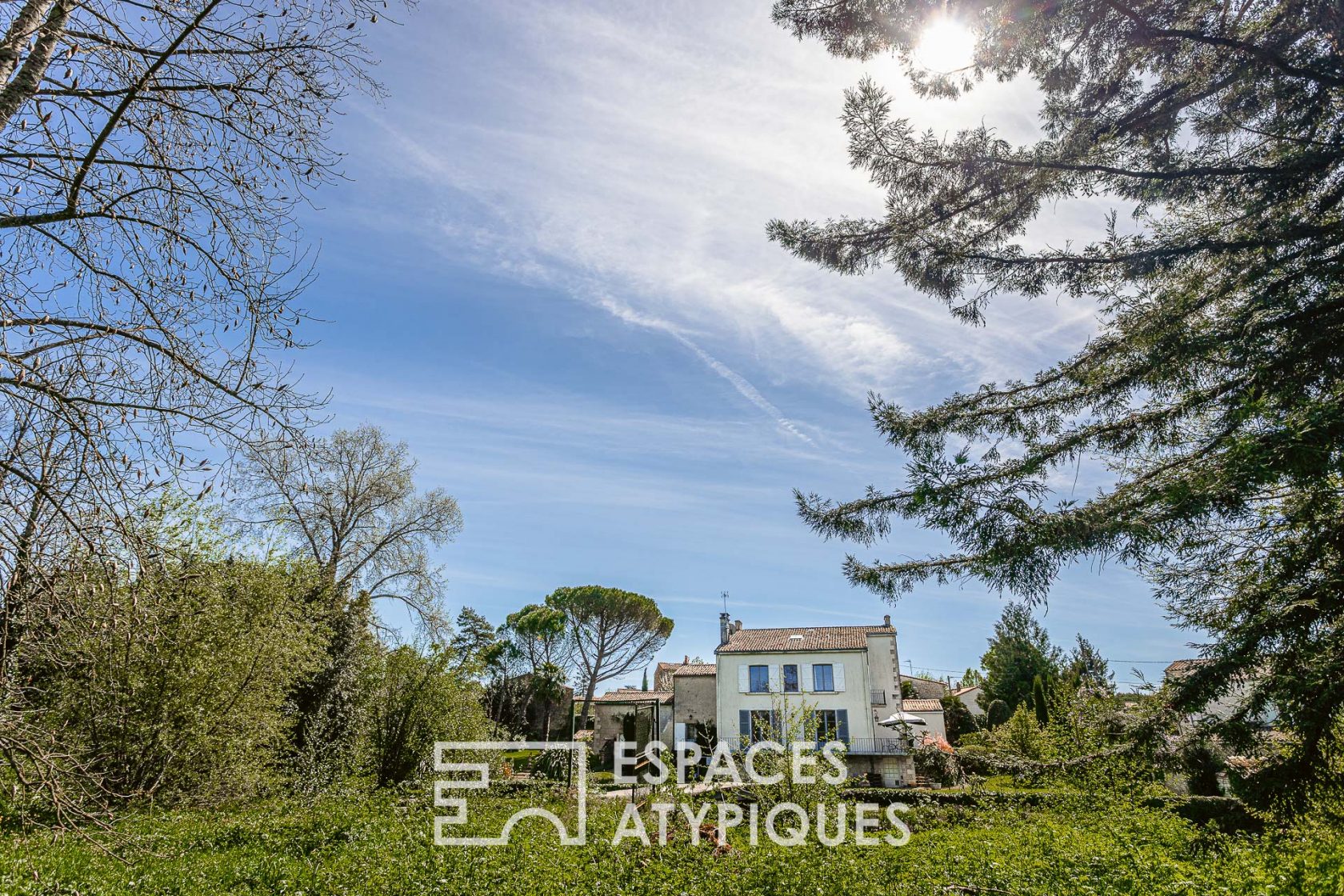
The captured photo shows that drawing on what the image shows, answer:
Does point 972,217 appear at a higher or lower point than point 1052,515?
higher

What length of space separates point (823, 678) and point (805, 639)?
1.90 metres

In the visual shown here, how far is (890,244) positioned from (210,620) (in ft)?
34.4

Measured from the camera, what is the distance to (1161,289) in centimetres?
519

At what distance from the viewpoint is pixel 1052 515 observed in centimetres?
445

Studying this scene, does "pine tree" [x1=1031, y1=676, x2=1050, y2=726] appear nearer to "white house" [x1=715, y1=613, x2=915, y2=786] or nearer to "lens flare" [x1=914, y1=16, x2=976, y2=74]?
"white house" [x1=715, y1=613, x2=915, y2=786]

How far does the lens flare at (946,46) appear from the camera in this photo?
5051mm

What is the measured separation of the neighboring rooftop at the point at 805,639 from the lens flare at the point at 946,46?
22501 mm

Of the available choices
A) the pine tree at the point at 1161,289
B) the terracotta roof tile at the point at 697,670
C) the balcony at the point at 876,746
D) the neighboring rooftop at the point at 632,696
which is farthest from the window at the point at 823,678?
the pine tree at the point at 1161,289

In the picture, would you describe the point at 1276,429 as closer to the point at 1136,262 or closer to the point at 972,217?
the point at 1136,262

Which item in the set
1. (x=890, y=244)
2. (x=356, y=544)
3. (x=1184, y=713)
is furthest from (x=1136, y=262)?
(x=356, y=544)

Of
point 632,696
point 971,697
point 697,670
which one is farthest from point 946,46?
point 971,697

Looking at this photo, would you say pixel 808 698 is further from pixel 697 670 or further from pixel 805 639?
pixel 697 670

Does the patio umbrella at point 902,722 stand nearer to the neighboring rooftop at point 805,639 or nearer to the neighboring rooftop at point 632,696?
the neighboring rooftop at point 805,639

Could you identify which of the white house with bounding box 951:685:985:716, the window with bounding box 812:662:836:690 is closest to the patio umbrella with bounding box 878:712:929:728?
the window with bounding box 812:662:836:690
